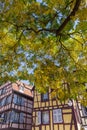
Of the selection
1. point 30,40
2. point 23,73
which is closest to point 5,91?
point 23,73

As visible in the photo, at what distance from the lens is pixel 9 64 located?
20.3 ft

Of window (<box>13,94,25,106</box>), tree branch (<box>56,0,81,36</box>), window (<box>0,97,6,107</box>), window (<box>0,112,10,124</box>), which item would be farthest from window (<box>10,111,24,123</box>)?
tree branch (<box>56,0,81,36</box>)

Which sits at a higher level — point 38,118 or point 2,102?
point 2,102

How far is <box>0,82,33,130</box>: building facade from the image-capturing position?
18.5 metres

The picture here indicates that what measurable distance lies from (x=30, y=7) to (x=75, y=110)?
11.9 metres

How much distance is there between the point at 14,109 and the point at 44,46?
15098 millimetres

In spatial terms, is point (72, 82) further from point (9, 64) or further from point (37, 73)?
point (9, 64)

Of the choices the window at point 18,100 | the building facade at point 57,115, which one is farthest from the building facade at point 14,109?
the building facade at point 57,115

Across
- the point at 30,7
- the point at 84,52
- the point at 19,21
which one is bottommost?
the point at 84,52

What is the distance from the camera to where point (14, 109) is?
19266 millimetres

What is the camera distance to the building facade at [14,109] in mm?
18500

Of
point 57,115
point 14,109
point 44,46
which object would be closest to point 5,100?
point 14,109

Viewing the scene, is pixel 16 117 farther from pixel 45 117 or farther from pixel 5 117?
pixel 45 117

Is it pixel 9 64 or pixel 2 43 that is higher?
pixel 2 43
